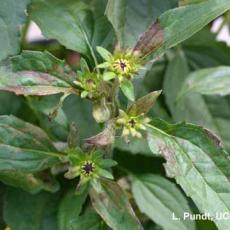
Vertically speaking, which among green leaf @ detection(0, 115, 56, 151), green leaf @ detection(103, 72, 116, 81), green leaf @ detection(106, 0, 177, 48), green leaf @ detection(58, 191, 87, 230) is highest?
green leaf @ detection(106, 0, 177, 48)

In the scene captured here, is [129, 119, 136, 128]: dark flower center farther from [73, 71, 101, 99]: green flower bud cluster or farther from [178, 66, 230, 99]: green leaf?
[178, 66, 230, 99]: green leaf

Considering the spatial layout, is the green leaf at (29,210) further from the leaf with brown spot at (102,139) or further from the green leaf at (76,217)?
the leaf with brown spot at (102,139)

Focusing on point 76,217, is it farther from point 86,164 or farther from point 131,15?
point 131,15

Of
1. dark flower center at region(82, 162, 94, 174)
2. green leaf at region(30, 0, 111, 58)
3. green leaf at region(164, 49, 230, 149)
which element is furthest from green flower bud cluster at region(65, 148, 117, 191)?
green leaf at region(164, 49, 230, 149)

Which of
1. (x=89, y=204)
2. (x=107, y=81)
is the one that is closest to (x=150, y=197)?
(x=89, y=204)

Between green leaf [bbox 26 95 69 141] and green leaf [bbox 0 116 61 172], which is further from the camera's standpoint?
green leaf [bbox 26 95 69 141]

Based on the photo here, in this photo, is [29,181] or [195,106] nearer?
[29,181]

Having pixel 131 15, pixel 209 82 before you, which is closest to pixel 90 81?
pixel 131 15
